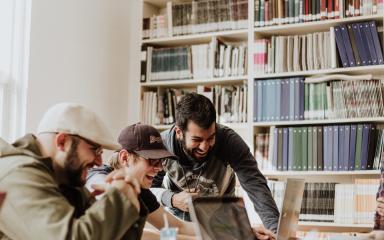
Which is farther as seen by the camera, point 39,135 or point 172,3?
point 172,3

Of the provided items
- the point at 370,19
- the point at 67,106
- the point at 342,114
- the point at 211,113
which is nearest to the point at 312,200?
the point at 342,114

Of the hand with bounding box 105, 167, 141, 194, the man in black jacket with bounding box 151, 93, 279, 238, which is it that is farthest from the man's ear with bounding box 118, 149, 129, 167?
the hand with bounding box 105, 167, 141, 194

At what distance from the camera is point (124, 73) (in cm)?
498

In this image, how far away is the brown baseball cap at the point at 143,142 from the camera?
2.22 m

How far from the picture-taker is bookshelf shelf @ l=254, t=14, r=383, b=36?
13.8 feet

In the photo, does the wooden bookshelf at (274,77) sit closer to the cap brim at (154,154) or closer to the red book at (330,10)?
the red book at (330,10)

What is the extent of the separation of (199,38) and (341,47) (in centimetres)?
118

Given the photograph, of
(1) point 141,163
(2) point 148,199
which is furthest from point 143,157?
(2) point 148,199

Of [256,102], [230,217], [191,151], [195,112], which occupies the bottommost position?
[230,217]

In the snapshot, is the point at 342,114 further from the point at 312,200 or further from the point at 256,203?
the point at 256,203

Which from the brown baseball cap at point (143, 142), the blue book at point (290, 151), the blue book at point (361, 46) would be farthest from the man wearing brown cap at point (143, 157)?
the blue book at point (361, 46)

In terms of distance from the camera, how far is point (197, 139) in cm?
270

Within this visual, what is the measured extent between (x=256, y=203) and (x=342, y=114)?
1715 mm

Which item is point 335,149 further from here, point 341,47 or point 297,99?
point 341,47
